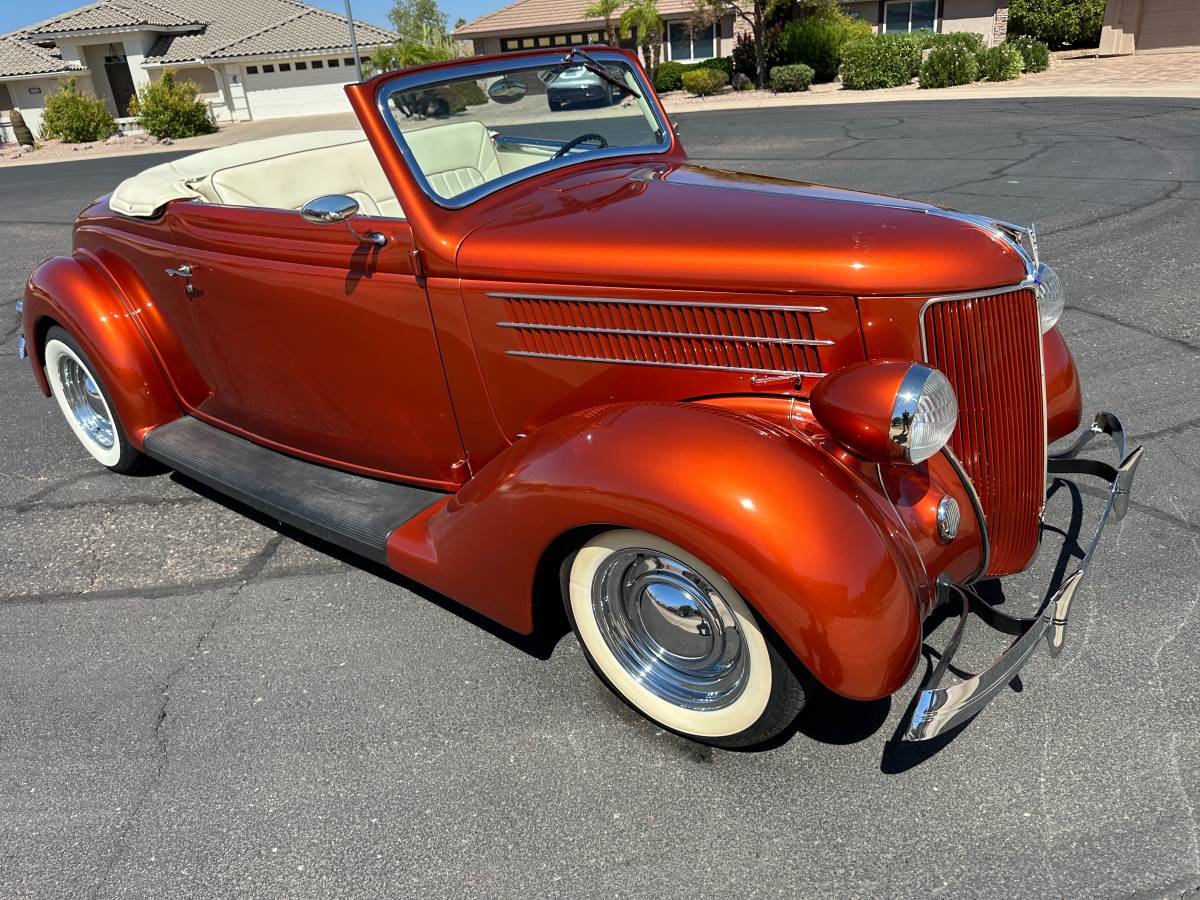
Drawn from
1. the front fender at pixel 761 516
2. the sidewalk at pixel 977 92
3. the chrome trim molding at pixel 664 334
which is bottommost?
the sidewalk at pixel 977 92

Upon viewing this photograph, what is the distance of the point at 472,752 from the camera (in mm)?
2393

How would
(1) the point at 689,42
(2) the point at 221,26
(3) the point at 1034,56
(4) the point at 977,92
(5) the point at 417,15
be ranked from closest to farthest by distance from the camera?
(4) the point at 977,92, (3) the point at 1034,56, (1) the point at 689,42, (2) the point at 221,26, (5) the point at 417,15

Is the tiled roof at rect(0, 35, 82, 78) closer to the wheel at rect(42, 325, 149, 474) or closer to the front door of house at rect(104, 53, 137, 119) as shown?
the front door of house at rect(104, 53, 137, 119)

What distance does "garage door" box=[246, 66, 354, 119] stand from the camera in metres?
32.6

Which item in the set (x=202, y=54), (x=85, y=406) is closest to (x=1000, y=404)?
(x=85, y=406)

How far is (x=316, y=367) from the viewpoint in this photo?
10.3ft

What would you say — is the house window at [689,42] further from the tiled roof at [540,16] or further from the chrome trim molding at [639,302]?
the chrome trim molding at [639,302]

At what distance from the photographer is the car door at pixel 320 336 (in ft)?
9.25

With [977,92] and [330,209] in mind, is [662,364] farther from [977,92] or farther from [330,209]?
[977,92]

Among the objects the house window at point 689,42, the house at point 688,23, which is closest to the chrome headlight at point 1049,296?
the house at point 688,23

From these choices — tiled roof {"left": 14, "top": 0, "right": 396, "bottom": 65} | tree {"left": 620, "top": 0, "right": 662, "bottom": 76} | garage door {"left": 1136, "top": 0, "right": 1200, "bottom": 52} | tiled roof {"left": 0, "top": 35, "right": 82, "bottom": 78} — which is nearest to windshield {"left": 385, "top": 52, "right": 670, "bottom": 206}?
tree {"left": 620, "top": 0, "right": 662, "bottom": 76}

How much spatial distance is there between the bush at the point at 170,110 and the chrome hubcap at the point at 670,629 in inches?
1047

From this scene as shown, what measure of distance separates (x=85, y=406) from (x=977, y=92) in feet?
63.3

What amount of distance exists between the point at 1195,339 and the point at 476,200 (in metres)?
4.10
